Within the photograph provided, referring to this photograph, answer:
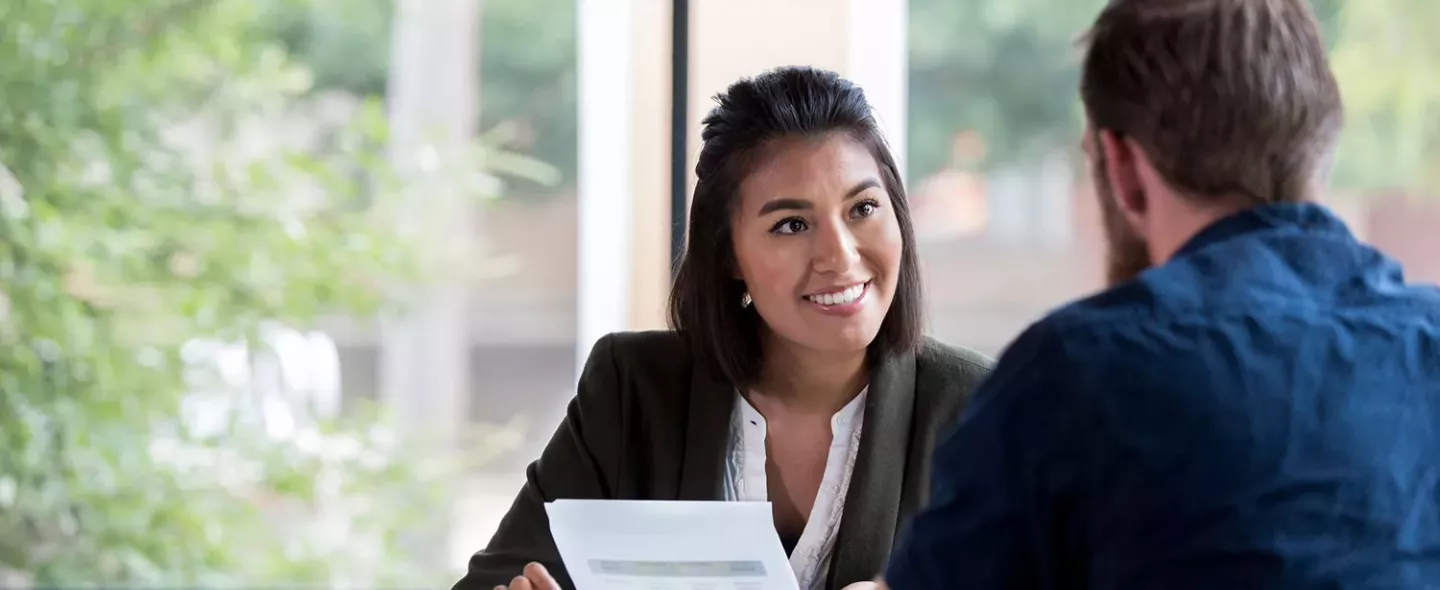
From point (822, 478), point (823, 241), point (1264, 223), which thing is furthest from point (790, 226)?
point (1264, 223)

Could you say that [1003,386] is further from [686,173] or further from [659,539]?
[686,173]

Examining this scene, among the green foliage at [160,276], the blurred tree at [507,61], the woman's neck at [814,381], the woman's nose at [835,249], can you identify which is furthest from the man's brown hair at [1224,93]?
the blurred tree at [507,61]

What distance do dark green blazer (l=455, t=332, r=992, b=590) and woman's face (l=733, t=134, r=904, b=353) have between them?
89 millimetres

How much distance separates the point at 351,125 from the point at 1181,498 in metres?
2.28

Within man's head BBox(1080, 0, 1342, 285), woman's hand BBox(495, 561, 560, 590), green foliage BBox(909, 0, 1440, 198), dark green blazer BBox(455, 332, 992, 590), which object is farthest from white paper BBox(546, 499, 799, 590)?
green foliage BBox(909, 0, 1440, 198)

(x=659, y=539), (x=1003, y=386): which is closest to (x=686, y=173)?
(x=659, y=539)

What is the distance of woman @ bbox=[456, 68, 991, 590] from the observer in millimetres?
1617

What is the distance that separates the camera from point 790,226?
165 centimetres

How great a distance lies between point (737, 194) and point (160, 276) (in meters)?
1.56

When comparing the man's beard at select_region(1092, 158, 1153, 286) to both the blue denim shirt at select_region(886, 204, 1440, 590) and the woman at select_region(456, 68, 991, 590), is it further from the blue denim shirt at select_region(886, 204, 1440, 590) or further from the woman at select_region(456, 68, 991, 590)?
the woman at select_region(456, 68, 991, 590)

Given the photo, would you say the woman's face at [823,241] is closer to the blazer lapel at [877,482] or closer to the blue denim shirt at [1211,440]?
the blazer lapel at [877,482]

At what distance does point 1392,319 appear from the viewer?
2.85ft

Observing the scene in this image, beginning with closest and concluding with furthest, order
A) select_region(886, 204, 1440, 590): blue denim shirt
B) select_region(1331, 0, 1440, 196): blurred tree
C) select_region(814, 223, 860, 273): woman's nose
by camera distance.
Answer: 1. select_region(886, 204, 1440, 590): blue denim shirt
2. select_region(814, 223, 860, 273): woman's nose
3. select_region(1331, 0, 1440, 196): blurred tree

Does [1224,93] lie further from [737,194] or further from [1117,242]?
[737,194]
